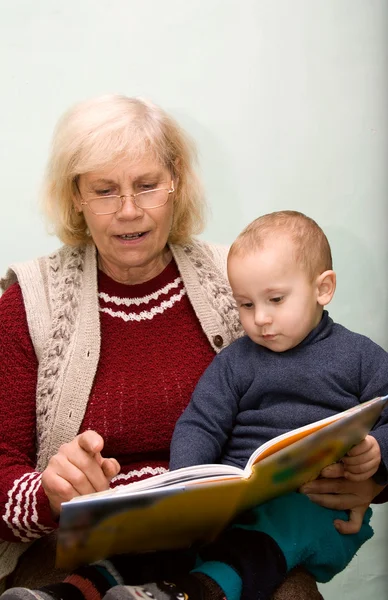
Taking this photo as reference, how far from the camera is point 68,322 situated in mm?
1677

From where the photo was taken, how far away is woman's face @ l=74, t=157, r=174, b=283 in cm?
163

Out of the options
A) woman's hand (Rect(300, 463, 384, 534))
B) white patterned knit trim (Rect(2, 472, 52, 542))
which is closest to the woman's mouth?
white patterned knit trim (Rect(2, 472, 52, 542))

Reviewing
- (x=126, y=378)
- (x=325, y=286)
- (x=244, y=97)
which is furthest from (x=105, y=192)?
(x=244, y=97)

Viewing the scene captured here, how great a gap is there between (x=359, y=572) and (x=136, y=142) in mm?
1506

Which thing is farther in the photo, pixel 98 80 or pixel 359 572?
pixel 359 572

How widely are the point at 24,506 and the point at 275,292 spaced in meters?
0.63

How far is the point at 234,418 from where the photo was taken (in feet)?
5.09

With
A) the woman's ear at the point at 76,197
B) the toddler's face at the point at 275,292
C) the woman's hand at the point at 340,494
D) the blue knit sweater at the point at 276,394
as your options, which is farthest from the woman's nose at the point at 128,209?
the woman's hand at the point at 340,494

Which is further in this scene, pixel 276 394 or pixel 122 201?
pixel 122 201

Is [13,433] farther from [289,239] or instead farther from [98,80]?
[98,80]

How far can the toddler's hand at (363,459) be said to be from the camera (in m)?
1.37

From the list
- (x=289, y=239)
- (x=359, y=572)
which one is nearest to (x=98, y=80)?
(x=289, y=239)

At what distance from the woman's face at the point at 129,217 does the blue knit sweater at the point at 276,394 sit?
32cm

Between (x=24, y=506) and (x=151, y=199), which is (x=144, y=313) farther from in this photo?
(x=24, y=506)
